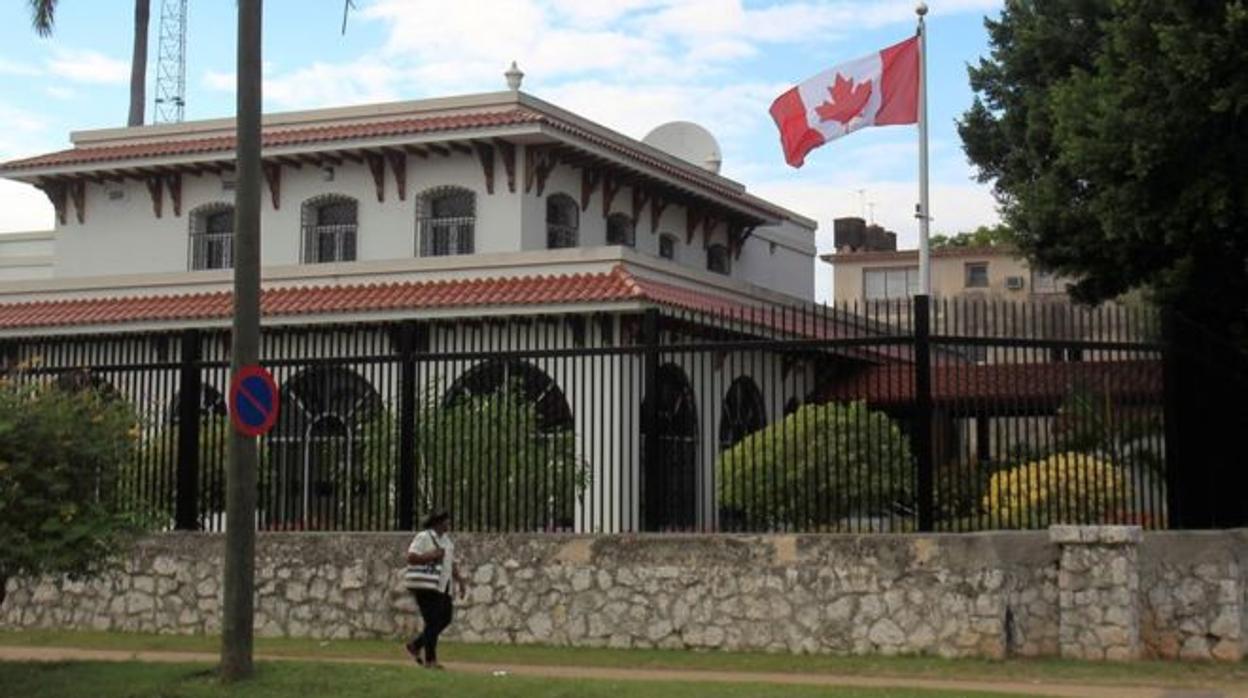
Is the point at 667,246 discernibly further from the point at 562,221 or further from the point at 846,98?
the point at 846,98

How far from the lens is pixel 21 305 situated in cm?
2880

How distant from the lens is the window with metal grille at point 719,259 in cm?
3475

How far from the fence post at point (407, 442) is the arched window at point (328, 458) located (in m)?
0.44

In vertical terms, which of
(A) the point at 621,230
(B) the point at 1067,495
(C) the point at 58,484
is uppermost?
(A) the point at 621,230

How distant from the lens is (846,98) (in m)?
24.0

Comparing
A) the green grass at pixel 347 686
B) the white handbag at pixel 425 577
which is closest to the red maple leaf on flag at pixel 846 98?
the white handbag at pixel 425 577

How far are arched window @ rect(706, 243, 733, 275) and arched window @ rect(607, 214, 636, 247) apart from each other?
3738 millimetres

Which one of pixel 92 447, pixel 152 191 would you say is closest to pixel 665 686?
pixel 92 447

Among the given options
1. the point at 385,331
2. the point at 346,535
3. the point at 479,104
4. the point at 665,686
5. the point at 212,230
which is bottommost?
the point at 665,686

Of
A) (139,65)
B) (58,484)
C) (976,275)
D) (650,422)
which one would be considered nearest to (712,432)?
(650,422)

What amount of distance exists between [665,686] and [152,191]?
22.8 m

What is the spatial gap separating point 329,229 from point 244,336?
1840 centimetres

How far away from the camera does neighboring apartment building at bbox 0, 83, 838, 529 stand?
691 inches

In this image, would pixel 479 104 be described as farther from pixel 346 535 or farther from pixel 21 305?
pixel 346 535
